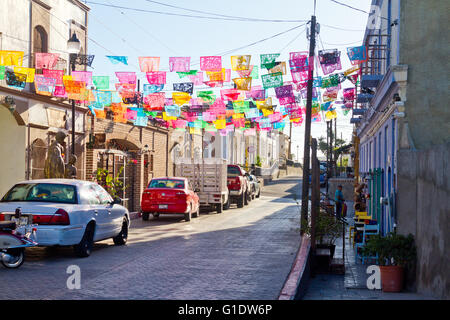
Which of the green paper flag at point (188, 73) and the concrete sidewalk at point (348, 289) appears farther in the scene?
the green paper flag at point (188, 73)

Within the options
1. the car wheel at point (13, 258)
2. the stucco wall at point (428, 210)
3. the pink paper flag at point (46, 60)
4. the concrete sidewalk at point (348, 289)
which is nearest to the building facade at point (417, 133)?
the stucco wall at point (428, 210)

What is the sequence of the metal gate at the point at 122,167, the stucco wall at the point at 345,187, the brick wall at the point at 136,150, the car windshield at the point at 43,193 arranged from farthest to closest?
the stucco wall at the point at 345,187 < the metal gate at the point at 122,167 < the brick wall at the point at 136,150 < the car windshield at the point at 43,193

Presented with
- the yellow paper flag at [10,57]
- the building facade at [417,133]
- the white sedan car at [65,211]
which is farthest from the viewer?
the yellow paper flag at [10,57]

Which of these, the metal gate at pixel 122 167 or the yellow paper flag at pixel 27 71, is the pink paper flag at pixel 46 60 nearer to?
the yellow paper flag at pixel 27 71

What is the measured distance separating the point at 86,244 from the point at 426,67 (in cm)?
865

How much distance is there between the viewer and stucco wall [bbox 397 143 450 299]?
880cm

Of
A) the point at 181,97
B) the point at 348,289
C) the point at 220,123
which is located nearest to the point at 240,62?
the point at 181,97

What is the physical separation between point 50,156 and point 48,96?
4.57 metres

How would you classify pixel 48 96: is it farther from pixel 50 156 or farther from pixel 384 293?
pixel 384 293

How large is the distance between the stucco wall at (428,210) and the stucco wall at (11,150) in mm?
13066

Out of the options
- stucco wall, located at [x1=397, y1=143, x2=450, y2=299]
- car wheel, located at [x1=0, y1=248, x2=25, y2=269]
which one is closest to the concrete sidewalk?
stucco wall, located at [x1=397, y1=143, x2=450, y2=299]

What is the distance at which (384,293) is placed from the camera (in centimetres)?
1045

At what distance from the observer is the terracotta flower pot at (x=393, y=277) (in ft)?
34.2
